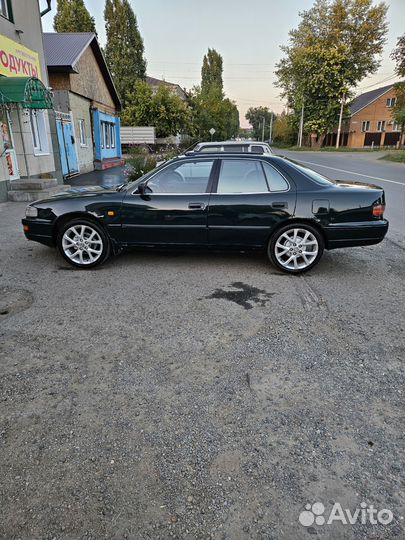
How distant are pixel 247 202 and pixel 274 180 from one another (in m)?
0.48

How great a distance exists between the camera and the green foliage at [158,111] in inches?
1179

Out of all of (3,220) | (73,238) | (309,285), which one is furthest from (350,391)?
(3,220)

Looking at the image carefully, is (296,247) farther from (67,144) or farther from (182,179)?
(67,144)

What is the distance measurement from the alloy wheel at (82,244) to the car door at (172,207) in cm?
41

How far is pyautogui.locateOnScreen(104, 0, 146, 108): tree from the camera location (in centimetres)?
4366

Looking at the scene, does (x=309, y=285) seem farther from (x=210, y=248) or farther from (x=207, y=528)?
(x=207, y=528)

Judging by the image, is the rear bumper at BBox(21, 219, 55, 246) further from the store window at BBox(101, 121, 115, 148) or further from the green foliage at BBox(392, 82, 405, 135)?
the green foliage at BBox(392, 82, 405, 135)

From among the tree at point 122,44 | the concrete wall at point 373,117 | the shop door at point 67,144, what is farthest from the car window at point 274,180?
the concrete wall at point 373,117

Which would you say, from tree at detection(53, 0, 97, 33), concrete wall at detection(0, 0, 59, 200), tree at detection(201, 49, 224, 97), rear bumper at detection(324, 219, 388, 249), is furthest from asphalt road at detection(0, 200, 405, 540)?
tree at detection(201, 49, 224, 97)

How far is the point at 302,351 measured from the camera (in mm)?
3352

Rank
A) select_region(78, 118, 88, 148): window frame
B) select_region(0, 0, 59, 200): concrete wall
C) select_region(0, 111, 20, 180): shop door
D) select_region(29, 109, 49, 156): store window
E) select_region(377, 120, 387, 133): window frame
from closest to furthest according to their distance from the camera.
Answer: select_region(0, 111, 20, 180): shop door, select_region(0, 0, 59, 200): concrete wall, select_region(29, 109, 49, 156): store window, select_region(78, 118, 88, 148): window frame, select_region(377, 120, 387, 133): window frame

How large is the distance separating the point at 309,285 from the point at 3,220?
7298 mm

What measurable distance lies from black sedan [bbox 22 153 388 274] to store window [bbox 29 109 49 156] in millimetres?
9169

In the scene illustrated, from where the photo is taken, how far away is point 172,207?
523 cm
